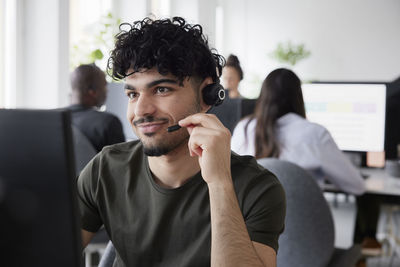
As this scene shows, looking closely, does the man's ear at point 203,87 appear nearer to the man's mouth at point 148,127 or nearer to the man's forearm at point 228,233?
the man's mouth at point 148,127

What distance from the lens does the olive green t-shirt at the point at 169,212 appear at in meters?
1.15

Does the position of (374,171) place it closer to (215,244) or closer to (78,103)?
(78,103)

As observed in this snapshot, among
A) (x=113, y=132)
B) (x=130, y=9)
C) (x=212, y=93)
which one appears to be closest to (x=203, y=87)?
(x=212, y=93)

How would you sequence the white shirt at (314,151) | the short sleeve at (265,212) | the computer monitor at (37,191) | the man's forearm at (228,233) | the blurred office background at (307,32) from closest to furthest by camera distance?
the computer monitor at (37,191) < the man's forearm at (228,233) < the short sleeve at (265,212) < the white shirt at (314,151) < the blurred office background at (307,32)

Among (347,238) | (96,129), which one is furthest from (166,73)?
(347,238)

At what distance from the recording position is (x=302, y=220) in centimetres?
161

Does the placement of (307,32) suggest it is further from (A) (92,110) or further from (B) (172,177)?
(B) (172,177)

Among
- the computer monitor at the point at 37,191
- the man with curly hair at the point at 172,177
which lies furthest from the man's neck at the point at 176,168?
the computer monitor at the point at 37,191

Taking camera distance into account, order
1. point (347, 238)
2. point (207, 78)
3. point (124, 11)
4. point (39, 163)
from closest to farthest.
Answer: point (39, 163)
point (207, 78)
point (347, 238)
point (124, 11)

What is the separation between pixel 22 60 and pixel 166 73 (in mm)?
2575

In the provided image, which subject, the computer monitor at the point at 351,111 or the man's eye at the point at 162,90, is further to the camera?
the computer monitor at the point at 351,111

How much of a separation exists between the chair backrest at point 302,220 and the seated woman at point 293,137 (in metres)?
0.69

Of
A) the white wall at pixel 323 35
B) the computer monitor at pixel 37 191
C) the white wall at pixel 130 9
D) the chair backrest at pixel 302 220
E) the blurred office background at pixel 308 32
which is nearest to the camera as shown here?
the computer monitor at pixel 37 191

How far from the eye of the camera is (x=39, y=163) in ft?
1.82
